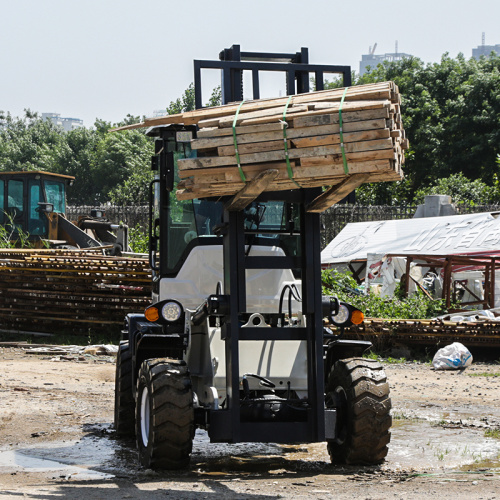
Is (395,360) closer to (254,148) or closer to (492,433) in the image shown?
(492,433)

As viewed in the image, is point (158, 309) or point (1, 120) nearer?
point (158, 309)

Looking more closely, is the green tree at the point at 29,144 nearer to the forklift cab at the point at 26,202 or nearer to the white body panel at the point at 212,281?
the forklift cab at the point at 26,202

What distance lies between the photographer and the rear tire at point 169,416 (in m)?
6.77

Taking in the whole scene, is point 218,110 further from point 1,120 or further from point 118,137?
point 1,120

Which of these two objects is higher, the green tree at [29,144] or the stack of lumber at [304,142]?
the green tree at [29,144]

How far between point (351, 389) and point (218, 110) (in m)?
2.40

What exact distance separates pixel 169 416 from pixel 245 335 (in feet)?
2.78

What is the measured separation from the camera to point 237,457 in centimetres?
812

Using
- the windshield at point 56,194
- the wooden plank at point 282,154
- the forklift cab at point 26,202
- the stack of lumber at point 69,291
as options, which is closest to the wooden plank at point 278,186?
the wooden plank at point 282,154

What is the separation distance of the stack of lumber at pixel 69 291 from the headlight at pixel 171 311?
30.4 feet

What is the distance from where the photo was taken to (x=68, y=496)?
611 centimetres

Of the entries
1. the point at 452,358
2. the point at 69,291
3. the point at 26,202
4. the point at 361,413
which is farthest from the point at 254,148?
the point at 26,202

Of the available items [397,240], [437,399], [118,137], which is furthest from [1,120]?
→ [437,399]

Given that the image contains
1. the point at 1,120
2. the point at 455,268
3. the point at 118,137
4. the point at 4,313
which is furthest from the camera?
the point at 1,120
